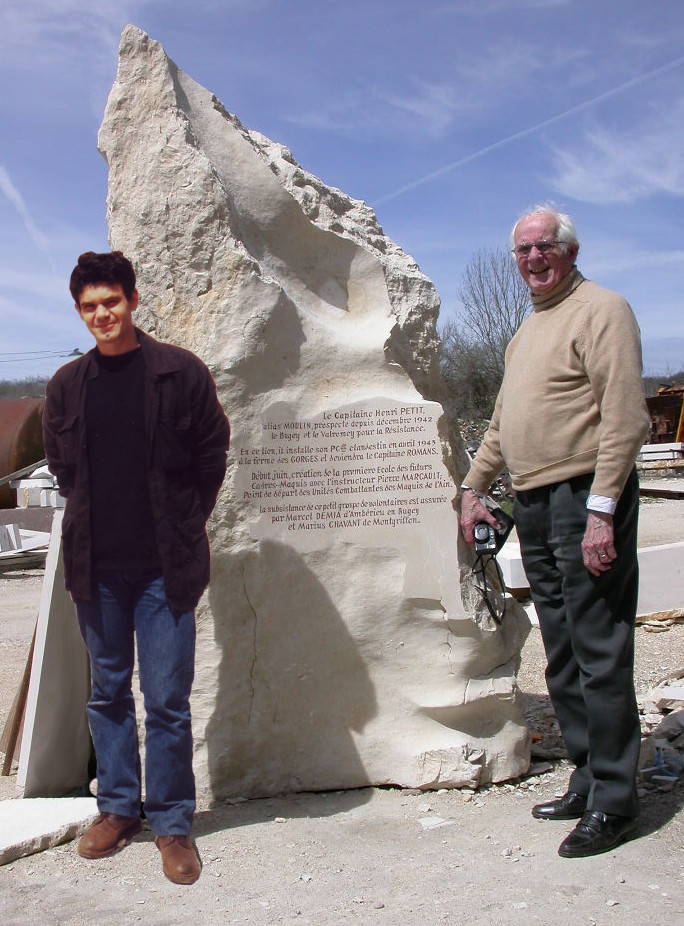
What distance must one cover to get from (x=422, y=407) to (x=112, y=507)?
1290 millimetres

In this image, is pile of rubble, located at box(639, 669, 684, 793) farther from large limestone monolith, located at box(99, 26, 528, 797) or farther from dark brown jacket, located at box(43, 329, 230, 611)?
dark brown jacket, located at box(43, 329, 230, 611)

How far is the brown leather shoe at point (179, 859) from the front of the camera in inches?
112

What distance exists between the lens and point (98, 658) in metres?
2.99

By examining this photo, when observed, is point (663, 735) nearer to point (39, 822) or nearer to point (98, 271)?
point (39, 822)

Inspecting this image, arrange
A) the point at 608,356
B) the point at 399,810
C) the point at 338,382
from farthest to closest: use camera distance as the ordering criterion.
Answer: the point at 338,382 → the point at 399,810 → the point at 608,356

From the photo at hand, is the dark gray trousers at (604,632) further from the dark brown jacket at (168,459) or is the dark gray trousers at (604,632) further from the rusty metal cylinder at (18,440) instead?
the rusty metal cylinder at (18,440)

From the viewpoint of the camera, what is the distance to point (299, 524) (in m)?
3.54

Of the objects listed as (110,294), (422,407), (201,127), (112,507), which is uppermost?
(201,127)

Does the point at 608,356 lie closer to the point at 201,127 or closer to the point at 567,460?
the point at 567,460

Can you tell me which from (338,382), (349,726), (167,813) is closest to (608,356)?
(338,382)

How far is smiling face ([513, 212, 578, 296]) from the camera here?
3064 mm

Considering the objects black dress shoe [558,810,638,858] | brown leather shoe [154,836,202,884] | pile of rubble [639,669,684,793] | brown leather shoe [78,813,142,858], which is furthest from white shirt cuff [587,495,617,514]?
brown leather shoe [78,813,142,858]

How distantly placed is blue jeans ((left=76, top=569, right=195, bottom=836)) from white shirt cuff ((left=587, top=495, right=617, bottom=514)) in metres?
1.30

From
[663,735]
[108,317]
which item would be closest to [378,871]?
[663,735]
